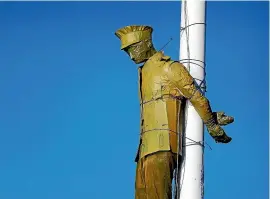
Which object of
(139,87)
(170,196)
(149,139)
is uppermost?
(139,87)

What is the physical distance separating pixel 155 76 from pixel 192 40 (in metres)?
0.63

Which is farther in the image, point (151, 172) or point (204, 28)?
point (204, 28)

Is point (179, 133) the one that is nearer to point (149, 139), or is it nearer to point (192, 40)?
point (149, 139)

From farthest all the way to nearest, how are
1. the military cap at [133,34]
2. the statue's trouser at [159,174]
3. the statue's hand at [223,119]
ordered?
the military cap at [133,34] < the statue's hand at [223,119] < the statue's trouser at [159,174]

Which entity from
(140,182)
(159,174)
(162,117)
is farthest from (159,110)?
(140,182)

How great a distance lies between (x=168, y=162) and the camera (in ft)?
26.8

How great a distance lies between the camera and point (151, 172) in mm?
8195

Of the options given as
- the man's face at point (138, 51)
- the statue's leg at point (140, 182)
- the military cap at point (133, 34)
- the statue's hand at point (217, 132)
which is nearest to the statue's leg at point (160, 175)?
the statue's leg at point (140, 182)

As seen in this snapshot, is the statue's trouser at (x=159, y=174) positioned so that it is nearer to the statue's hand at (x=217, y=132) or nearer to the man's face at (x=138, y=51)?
the statue's hand at (x=217, y=132)

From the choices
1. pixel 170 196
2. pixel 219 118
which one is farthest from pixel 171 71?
pixel 170 196

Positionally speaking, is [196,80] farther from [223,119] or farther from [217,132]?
[217,132]

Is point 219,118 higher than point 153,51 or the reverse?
the reverse

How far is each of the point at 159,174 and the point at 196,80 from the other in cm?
114

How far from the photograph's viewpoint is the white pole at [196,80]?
8242 mm
